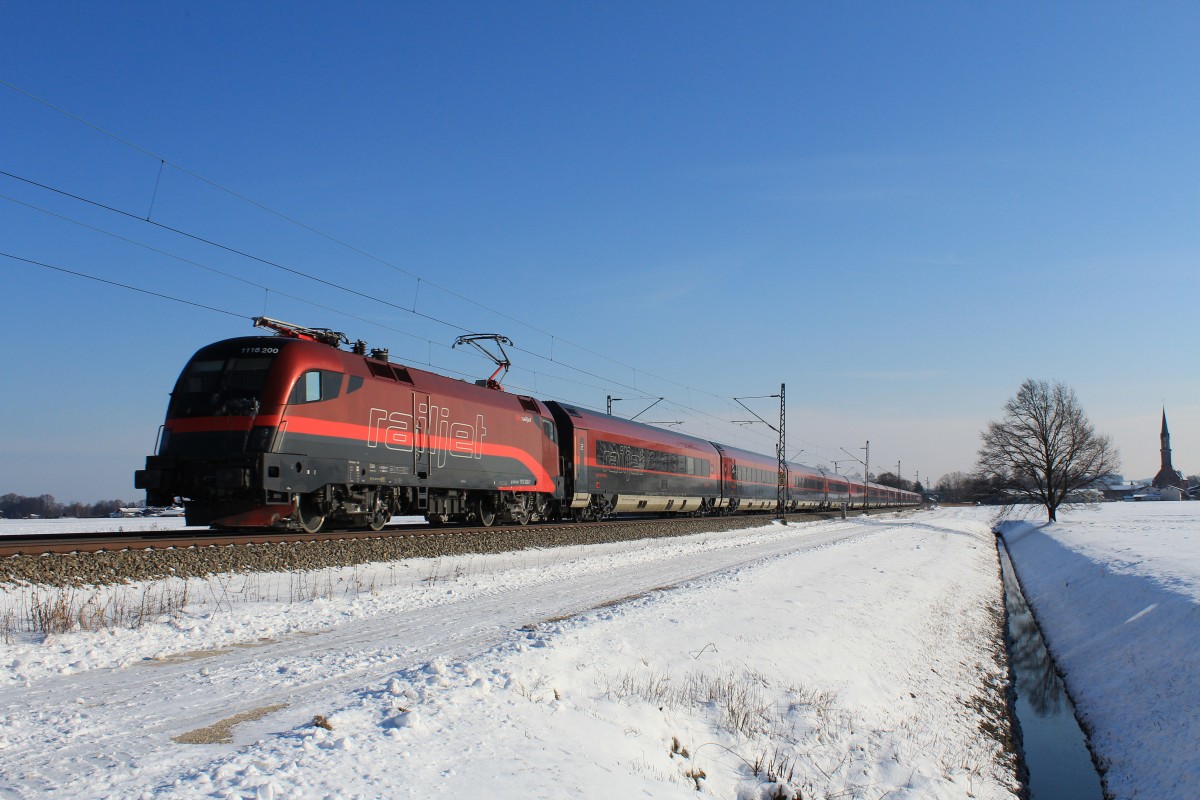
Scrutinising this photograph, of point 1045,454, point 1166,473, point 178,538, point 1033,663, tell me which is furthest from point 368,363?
point 1166,473

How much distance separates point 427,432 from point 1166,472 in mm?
217755

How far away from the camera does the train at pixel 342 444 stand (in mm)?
15586

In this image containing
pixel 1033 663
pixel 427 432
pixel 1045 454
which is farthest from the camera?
pixel 1045 454

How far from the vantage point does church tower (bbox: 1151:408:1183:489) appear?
187m

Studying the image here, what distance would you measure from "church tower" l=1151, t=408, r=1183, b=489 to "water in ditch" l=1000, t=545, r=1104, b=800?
204 m

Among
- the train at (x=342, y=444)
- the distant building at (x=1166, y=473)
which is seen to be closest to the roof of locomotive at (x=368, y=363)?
the train at (x=342, y=444)

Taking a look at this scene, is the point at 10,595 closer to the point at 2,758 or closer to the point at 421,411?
the point at 2,758

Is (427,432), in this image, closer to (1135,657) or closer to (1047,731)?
(1047,731)

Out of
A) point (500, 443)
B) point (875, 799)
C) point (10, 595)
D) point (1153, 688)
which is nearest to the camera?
point (875, 799)

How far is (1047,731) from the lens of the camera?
12.6 meters

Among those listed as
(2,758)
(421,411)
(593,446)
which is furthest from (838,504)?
(2,758)

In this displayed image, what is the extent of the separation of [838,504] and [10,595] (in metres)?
76.0

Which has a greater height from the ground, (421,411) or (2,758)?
(421,411)

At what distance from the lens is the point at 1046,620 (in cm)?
2041
